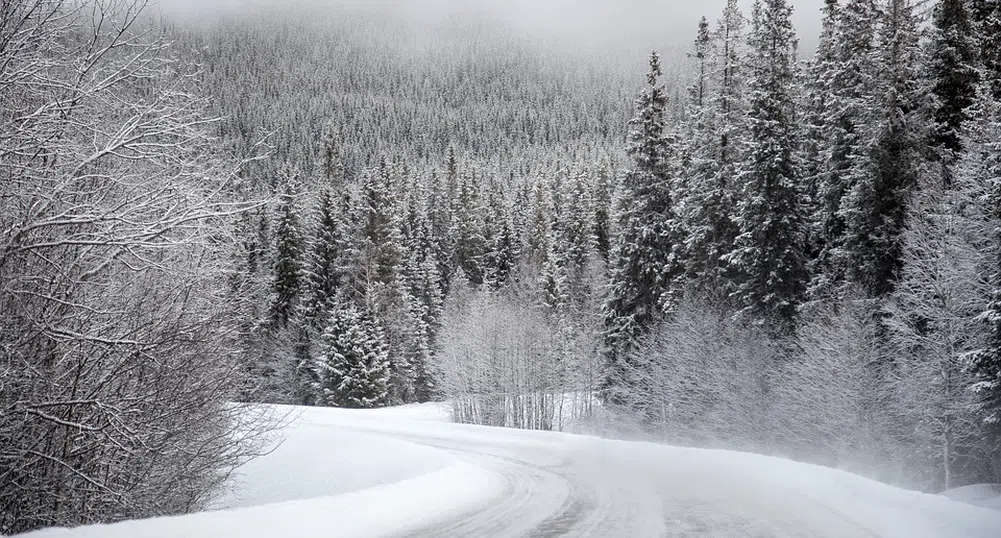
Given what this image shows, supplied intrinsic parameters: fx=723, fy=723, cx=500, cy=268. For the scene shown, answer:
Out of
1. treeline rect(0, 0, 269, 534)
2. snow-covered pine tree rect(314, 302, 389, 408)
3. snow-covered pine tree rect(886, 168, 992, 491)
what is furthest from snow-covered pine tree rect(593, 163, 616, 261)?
treeline rect(0, 0, 269, 534)

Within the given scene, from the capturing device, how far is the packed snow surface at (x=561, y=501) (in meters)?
7.96

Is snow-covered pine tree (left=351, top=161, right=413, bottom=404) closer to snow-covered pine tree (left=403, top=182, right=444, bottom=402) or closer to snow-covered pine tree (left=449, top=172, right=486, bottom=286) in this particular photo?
snow-covered pine tree (left=403, top=182, right=444, bottom=402)

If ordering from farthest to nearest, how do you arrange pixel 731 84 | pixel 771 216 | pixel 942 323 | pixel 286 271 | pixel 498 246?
pixel 498 246 → pixel 286 271 → pixel 731 84 → pixel 771 216 → pixel 942 323

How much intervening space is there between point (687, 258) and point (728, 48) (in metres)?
9.86

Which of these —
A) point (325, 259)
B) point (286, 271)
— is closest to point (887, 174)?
point (325, 259)

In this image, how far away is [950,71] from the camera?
26.2m

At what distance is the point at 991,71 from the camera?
2264 centimetres

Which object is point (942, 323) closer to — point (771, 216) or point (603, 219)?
point (771, 216)

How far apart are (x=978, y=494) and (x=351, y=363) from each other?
3763 cm

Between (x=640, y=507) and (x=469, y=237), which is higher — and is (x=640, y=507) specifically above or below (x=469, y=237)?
below

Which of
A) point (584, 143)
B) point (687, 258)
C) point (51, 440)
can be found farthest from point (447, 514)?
point (584, 143)

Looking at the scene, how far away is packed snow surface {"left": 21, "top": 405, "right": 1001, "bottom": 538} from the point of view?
796 cm

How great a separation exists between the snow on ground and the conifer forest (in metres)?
0.77

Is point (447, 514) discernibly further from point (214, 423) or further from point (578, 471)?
point (578, 471)
